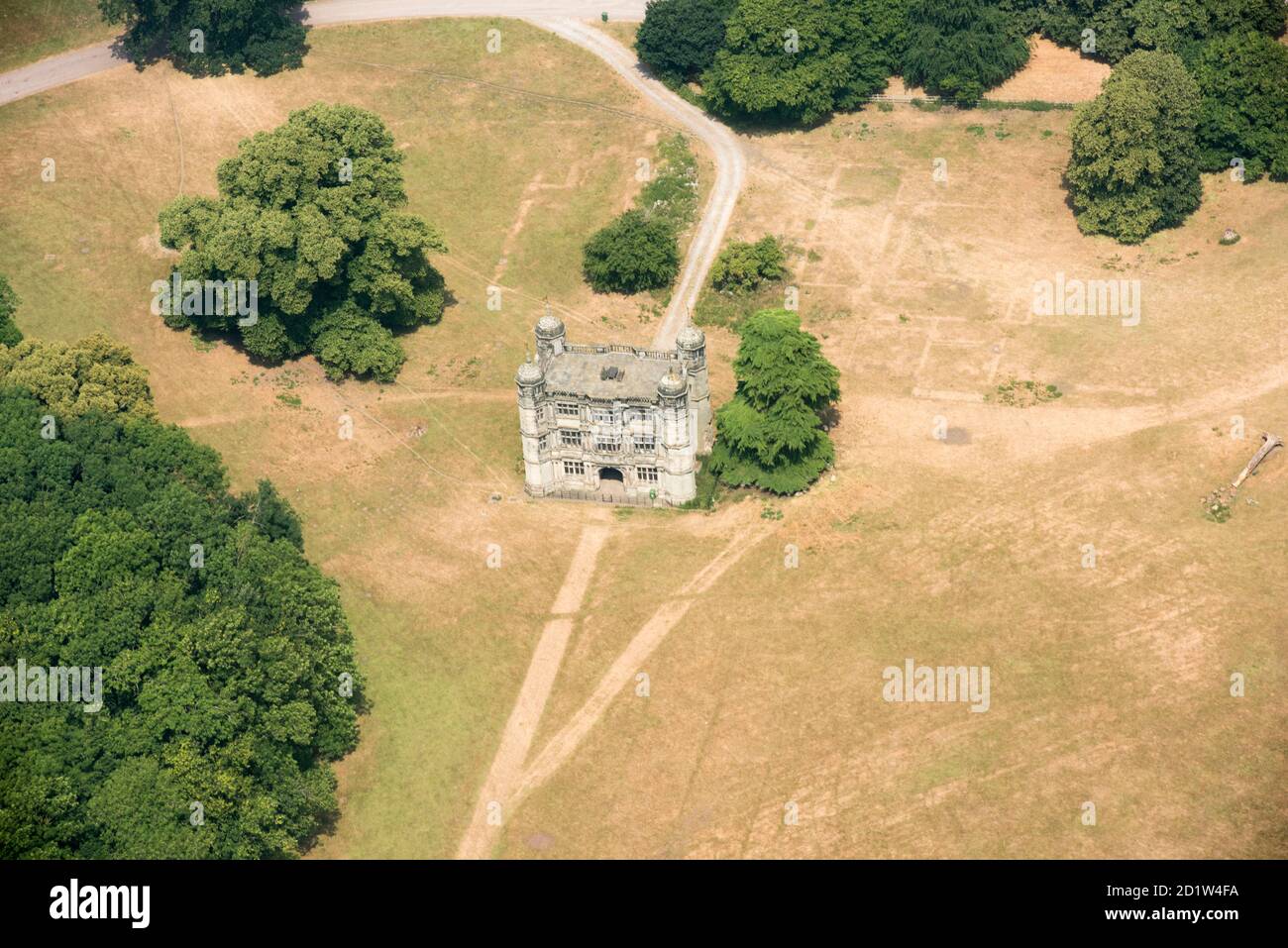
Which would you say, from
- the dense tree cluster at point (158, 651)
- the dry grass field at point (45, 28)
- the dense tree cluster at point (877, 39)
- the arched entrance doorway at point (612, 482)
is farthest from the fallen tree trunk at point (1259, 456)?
the dry grass field at point (45, 28)

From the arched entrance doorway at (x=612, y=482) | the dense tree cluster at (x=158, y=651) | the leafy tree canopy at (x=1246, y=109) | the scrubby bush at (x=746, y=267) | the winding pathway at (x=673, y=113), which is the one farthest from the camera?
the leafy tree canopy at (x=1246, y=109)

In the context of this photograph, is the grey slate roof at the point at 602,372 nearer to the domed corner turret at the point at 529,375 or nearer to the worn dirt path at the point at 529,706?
the domed corner turret at the point at 529,375

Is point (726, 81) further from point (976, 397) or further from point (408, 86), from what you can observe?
point (976, 397)

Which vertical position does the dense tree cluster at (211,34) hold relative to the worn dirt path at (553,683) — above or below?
above

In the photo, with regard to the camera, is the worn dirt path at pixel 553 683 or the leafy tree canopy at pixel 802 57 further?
the leafy tree canopy at pixel 802 57

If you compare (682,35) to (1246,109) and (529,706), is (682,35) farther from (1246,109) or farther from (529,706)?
(529,706)

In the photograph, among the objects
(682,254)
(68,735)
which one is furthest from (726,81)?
(68,735)

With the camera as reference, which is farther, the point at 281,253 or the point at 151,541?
the point at 281,253
